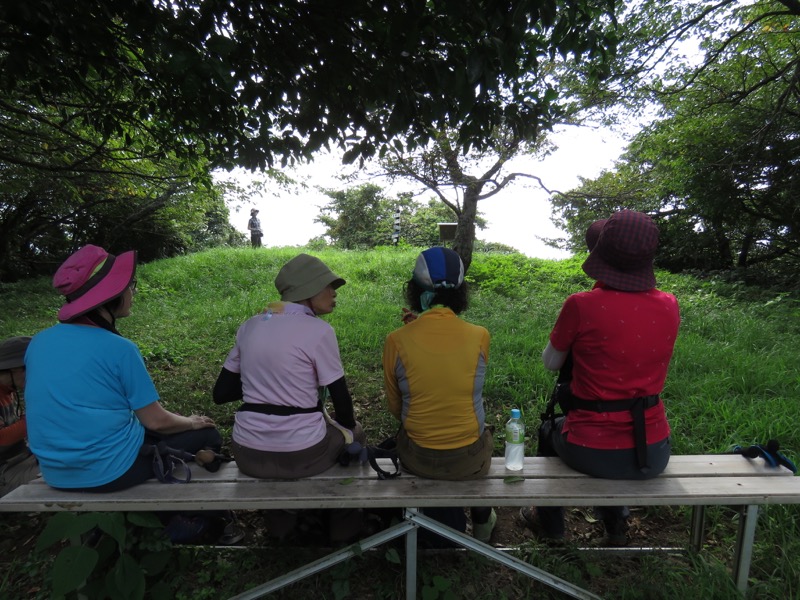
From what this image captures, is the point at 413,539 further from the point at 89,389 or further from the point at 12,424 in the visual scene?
the point at 12,424

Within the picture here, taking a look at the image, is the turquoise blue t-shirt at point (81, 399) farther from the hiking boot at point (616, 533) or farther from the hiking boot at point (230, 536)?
the hiking boot at point (616, 533)

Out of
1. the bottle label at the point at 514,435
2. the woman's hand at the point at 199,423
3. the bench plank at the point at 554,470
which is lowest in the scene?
the bench plank at the point at 554,470

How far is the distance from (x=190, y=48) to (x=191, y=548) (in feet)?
8.04

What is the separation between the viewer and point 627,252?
6.33 feet

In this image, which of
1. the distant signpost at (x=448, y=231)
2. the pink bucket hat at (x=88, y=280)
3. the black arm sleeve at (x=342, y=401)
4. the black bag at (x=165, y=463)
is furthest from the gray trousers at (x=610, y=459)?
the distant signpost at (x=448, y=231)

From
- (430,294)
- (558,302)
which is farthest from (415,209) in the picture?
(430,294)

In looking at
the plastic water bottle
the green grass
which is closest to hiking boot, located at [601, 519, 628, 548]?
the green grass

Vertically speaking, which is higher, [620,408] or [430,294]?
[430,294]

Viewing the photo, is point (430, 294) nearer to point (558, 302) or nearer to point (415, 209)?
point (558, 302)

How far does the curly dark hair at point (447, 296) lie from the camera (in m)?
2.05

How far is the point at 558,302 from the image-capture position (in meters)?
7.33

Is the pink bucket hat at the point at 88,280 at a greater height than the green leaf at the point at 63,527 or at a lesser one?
greater

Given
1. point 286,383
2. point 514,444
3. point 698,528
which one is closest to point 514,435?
point 514,444

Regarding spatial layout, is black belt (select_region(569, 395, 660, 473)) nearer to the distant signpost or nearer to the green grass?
the green grass
